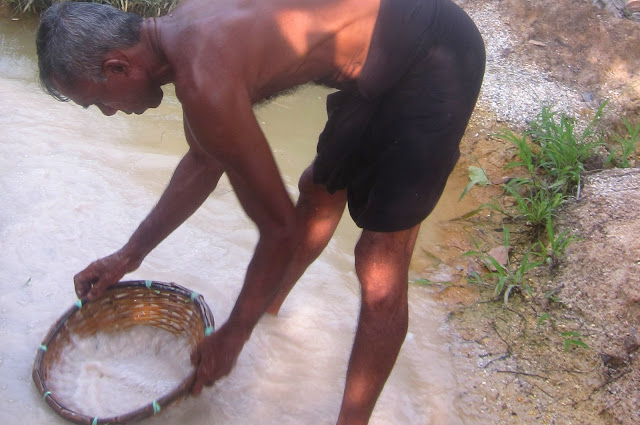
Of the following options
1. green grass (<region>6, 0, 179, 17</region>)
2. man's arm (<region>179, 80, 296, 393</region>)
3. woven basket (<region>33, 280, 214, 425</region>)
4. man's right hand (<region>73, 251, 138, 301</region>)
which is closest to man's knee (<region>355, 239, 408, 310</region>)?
man's arm (<region>179, 80, 296, 393</region>)

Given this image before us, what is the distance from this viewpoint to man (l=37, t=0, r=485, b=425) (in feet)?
4.90

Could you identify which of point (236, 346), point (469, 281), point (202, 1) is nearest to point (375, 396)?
point (236, 346)

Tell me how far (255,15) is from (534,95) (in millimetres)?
2876

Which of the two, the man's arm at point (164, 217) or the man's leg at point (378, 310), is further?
the man's arm at point (164, 217)

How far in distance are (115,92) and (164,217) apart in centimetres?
56

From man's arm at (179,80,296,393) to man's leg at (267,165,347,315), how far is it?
0.44 m

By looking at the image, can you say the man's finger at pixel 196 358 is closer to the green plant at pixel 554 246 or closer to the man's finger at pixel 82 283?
the man's finger at pixel 82 283

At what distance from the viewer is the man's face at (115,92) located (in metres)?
1.61

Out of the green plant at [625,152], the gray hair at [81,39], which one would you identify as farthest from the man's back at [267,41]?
the green plant at [625,152]

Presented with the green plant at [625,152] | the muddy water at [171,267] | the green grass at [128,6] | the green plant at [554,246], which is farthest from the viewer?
the green grass at [128,6]

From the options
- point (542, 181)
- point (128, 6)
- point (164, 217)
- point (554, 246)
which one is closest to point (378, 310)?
point (164, 217)

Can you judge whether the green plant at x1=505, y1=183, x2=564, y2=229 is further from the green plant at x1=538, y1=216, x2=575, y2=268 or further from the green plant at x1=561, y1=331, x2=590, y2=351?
the green plant at x1=561, y1=331, x2=590, y2=351

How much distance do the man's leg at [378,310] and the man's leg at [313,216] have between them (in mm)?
334

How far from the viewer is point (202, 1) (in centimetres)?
156
